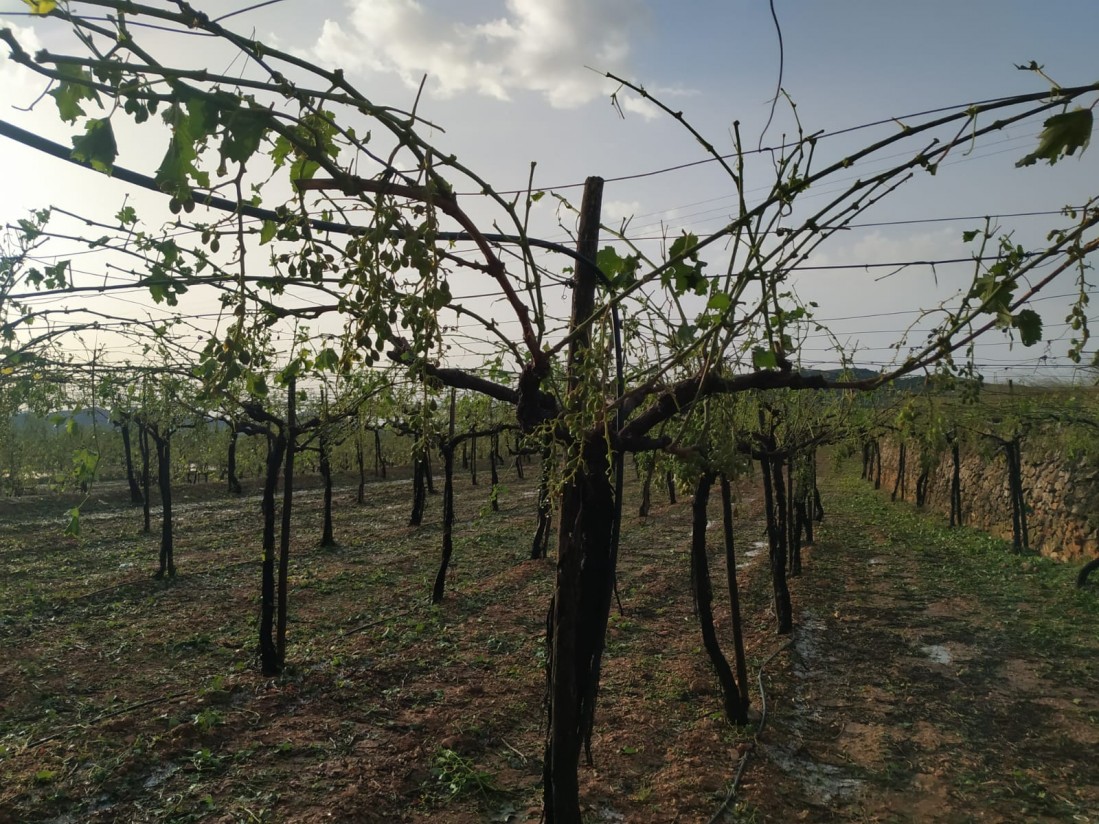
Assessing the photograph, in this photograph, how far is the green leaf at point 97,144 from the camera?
4.71ft

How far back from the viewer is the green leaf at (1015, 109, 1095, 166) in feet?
5.59

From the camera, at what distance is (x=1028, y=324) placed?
2.48m

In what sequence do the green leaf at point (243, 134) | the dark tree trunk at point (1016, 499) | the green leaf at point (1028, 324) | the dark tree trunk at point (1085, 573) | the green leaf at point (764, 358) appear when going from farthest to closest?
the dark tree trunk at point (1016, 499), the dark tree trunk at point (1085, 573), the green leaf at point (764, 358), the green leaf at point (1028, 324), the green leaf at point (243, 134)

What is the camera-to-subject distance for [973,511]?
1666cm

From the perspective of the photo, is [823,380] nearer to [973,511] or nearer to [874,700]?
[874,700]

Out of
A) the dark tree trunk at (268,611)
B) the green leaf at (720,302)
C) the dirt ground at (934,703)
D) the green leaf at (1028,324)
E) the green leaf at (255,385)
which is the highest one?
the green leaf at (720,302)

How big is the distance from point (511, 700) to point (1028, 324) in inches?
183

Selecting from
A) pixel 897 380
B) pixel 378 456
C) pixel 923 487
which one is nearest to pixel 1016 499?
pixel 923 487

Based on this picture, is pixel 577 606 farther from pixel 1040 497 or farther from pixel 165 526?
pixel 1040 497

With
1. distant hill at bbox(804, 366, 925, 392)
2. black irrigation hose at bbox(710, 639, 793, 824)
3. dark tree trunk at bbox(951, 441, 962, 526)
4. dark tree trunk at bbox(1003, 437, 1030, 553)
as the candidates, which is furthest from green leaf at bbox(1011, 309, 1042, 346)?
dark tree trunk at bbox(951, 441, 962, 526)

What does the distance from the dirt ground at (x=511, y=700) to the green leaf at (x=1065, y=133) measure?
147 inches

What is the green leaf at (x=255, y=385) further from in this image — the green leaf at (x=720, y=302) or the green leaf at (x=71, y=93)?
the green leaf at (x=720, y=302)

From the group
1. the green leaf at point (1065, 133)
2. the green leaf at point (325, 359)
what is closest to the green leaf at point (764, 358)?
the green leaf at point (1065, 133)

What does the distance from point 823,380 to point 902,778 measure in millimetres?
3081
